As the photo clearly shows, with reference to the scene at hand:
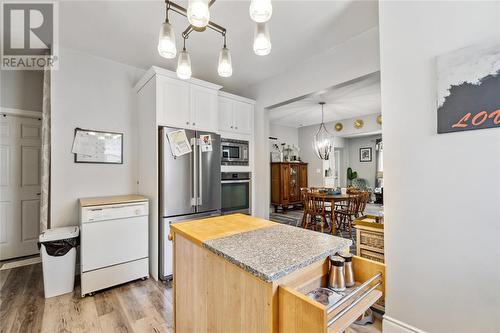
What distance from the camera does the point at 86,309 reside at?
2.02 metres

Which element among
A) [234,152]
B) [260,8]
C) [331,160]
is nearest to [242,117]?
[234,152]

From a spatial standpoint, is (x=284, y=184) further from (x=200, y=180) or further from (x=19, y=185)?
(x=19, y=185)

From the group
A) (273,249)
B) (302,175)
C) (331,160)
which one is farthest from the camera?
(331,160)

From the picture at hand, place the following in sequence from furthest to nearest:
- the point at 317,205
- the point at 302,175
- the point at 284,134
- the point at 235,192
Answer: the point at 284,134, the point at 302,175, the point at 317,205, the point at 235,192

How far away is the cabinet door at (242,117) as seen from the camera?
11.8 feet

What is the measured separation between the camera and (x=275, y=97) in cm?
353

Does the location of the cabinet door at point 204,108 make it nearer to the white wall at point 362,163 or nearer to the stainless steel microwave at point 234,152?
the stainless steel microwave at point 234,152

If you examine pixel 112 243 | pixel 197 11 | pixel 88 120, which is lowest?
pixel 112 243

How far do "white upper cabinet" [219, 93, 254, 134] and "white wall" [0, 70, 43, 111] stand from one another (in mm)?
2518

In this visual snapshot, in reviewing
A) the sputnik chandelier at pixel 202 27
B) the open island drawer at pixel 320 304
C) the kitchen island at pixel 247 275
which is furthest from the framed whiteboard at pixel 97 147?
the open island drawer at pixel 320 304

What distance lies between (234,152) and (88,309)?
2465 millimetres

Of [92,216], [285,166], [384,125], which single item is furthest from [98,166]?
[285,166]

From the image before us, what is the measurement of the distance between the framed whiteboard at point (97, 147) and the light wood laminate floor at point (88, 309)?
1466mm

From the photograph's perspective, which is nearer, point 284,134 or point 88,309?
point 88,309
